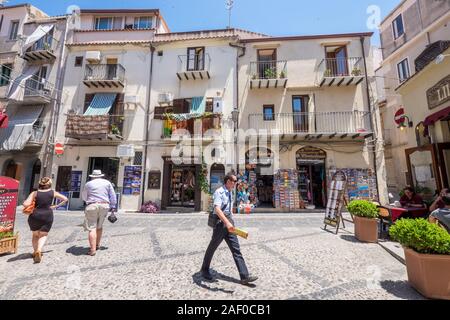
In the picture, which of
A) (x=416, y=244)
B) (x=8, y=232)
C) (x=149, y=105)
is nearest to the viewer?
(x=416, y=244)

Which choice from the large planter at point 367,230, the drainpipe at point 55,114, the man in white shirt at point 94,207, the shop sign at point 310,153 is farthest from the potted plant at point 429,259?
the drainpipe at point 55,114

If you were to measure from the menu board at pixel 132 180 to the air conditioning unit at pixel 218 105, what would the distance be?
19.1 feet

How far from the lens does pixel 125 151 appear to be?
13.3 meters

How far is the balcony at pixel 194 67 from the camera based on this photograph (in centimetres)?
1389

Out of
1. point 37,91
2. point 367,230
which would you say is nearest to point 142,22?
point 37,91

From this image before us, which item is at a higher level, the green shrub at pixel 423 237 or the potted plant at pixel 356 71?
the potted plant at pixel 356 71

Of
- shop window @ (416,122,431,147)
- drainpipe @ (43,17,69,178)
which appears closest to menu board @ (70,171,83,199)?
drainpipe @ (43,17,69,178)

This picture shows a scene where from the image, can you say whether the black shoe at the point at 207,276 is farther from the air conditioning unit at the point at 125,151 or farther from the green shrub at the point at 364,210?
the air conditioning unit at the point at 125,151

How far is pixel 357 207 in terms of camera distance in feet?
19.7

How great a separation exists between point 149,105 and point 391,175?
1922 centimetres

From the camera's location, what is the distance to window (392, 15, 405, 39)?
16.9 meters

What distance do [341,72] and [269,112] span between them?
16.4ft

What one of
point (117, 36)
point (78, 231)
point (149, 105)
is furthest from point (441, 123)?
point (117, 36)

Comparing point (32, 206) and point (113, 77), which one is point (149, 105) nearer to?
point (113, 77)
